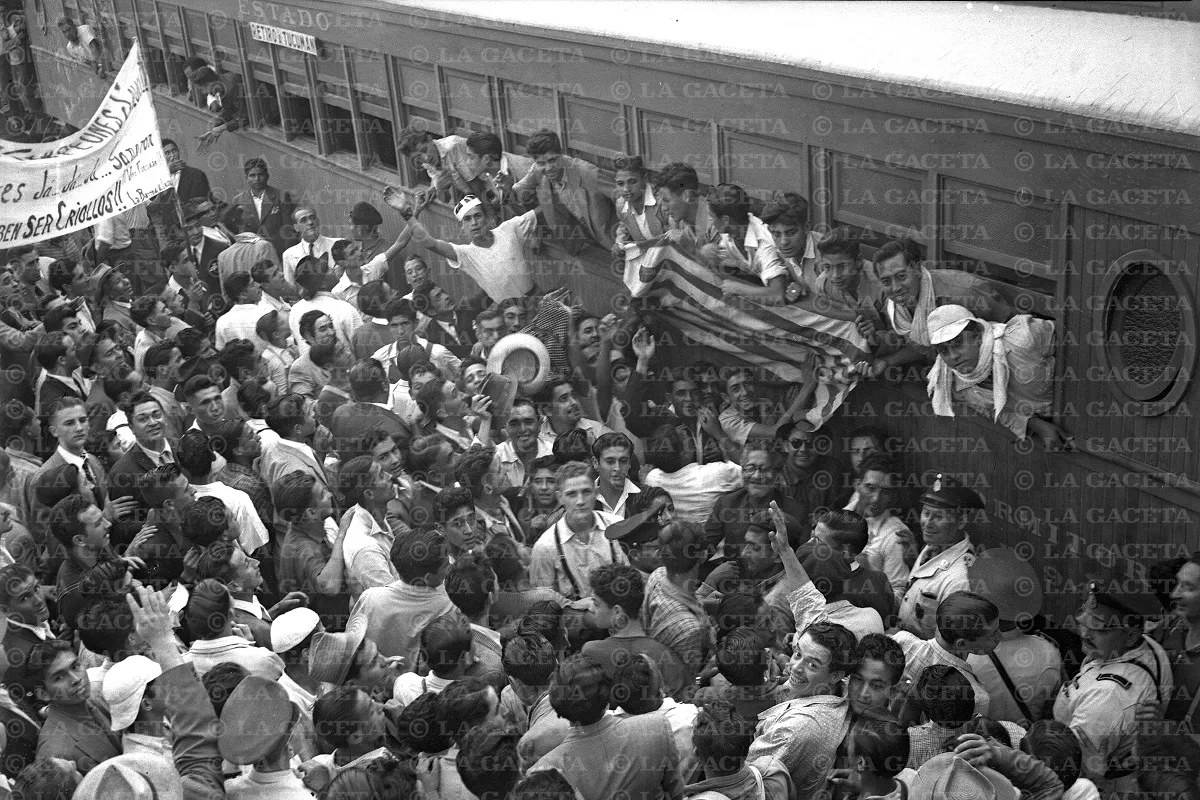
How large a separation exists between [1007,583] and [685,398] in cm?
228

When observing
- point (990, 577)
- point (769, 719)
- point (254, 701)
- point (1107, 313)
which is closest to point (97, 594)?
point (254, 701)

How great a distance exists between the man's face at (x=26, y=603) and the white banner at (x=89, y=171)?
2977 mm

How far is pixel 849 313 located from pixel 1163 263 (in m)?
1.53

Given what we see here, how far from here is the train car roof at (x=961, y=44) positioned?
5.65 metres

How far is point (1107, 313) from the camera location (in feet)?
18.7

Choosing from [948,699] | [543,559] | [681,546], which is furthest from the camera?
[543,559]

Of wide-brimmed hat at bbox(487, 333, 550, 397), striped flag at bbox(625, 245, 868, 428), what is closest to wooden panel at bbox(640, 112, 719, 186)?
striped flag at bbox(625, 245, 868, 428)

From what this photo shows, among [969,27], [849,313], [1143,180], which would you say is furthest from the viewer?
[969,27]

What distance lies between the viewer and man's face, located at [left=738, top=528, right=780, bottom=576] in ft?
17.6

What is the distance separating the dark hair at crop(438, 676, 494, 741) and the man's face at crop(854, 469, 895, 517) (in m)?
2.28

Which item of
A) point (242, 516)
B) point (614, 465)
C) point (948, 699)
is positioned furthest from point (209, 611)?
point (948, 699)

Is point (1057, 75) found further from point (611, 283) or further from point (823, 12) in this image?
point (611, 283)

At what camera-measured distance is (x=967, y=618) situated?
4527 mm

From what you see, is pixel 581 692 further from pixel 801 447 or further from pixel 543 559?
pixel 801 447
